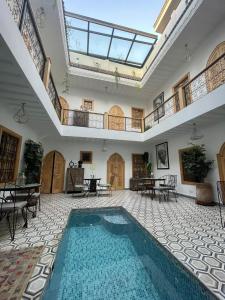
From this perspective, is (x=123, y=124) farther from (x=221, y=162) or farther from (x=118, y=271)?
(x=118, y=271)

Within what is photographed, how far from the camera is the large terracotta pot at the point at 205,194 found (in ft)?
17.4

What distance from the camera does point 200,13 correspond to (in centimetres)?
525

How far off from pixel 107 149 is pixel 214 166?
5699mm

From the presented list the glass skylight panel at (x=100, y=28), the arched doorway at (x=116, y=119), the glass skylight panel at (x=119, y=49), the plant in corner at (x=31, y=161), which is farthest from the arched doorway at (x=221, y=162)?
the glass skylight panel at (x=100, y=28)

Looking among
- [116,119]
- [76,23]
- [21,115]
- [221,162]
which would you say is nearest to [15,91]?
[21,115]

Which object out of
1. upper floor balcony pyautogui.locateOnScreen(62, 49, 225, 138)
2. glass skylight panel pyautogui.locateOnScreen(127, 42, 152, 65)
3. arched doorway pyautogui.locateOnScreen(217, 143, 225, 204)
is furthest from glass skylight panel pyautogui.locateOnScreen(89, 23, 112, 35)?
arched doorway pyautogui.locateOnScreen(217, 143, 225, 204)

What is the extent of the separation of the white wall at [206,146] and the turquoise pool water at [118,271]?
4.09 m

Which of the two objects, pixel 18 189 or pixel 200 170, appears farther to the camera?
pixel 200 170

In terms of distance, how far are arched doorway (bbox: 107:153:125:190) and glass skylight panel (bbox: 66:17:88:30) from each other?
6898mm

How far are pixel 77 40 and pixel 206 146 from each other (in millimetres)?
8430

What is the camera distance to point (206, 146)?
5.96 metres

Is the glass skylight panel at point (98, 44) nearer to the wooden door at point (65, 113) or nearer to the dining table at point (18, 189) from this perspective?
the wooden door at point (65, 113)

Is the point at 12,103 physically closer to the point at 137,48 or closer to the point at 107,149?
the point at 107,149

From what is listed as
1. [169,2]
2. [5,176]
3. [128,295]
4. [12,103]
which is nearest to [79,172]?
[5,176]
